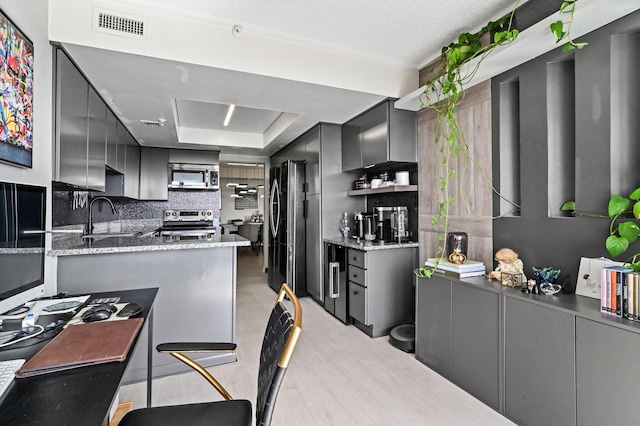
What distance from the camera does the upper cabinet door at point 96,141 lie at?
251 cm

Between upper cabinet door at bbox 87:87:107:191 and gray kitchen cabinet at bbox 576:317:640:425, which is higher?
upper cabinet door at bbox 87:87:107:191

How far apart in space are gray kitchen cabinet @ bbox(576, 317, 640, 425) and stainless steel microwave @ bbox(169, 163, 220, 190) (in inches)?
201

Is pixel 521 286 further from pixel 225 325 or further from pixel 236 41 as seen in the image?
pixel 236 41

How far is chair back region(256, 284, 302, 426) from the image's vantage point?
33.9 inches

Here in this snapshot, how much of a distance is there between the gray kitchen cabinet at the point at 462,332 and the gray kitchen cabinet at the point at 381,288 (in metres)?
0.54

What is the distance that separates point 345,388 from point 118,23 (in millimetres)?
2830

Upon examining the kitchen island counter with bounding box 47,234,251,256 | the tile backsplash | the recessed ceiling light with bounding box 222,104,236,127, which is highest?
the recessed ceiling light with bounding box 222,104,236,127

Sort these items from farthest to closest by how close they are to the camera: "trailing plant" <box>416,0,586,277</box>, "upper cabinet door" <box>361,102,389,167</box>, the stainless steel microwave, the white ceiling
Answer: the stainless steel microwave, "upper cabinet door" <box>361,102,389,167</box>, "trailing plant" <box>416,0,586,277</box>, the white ceiling

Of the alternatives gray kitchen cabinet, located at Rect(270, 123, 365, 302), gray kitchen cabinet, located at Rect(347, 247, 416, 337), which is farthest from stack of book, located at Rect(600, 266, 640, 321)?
gray kitchen cabinet, located at Rect(270, 123, 365, 302)

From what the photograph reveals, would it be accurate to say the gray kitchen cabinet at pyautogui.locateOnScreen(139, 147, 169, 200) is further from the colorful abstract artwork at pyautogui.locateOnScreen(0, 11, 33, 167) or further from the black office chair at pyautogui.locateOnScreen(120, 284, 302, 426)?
the black office chair at pyautogui.locateOnScreen(120, 284, 302, 426)

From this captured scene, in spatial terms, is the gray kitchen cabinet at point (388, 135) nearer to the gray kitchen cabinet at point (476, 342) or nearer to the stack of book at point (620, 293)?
the gray kitchen cabinet at point (476, 342)

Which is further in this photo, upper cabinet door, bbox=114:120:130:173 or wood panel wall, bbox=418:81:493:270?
upper cabinet door, bbox=114:120:130:173

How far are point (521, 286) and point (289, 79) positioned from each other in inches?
87.3

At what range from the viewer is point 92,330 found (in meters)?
1.18
